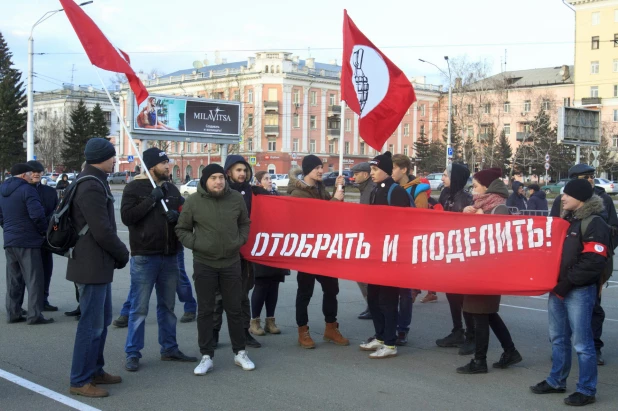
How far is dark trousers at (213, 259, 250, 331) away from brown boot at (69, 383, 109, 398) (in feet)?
5.21

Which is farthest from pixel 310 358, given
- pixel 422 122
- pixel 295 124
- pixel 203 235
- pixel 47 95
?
pixel 47 95

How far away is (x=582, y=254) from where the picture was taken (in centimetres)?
571

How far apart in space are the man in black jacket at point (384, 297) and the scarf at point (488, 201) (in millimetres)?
750

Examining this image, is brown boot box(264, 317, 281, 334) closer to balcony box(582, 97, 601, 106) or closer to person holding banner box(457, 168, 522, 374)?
person holding banner box(457, 168, 522, 374)

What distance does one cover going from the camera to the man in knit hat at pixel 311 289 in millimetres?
7664

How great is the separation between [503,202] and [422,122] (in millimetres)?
92728

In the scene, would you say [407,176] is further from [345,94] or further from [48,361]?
[48,361]

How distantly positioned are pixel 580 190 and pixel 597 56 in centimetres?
8228

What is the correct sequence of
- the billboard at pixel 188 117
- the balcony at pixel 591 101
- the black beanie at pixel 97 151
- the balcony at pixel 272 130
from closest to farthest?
the black beanie at pixel 97 151
the billboard at pixel 188 117
the balcony at pixel 591 101
the balcony at pixel 272 130

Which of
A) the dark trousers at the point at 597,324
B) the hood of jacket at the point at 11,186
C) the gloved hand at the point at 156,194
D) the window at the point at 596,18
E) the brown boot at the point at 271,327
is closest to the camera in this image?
the gloved hand at the point at 156,194

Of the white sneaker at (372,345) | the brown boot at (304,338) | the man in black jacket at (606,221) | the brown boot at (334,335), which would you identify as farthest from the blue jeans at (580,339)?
the brown boot at (304,338)

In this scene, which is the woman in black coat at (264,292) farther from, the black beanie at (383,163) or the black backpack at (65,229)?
the black backpack at (65,229)

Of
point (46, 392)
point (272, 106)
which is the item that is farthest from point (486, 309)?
point (272, 106)

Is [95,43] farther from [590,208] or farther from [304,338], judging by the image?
[590,208]
